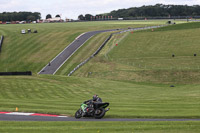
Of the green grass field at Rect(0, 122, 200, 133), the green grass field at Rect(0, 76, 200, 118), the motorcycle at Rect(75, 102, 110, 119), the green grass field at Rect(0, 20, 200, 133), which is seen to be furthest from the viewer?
Answer: the green grass field at Rect(0, 76, 200, 118)

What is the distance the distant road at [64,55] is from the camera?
7112cm

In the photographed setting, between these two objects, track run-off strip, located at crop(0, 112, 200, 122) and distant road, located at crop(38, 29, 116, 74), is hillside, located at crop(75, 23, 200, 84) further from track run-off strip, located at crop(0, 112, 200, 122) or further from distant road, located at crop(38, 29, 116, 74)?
track run-off strip, located at crop(0, 112, 200, 122)

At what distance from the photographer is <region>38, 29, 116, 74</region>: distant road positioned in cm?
7112

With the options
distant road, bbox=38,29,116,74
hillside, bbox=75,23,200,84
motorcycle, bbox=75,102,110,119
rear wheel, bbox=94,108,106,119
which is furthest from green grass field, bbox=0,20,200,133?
distant road, bbox=38,29,116,74

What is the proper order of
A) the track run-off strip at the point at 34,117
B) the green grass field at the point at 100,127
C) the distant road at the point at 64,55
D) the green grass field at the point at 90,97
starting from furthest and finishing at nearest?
the distant road at the point at 64,55
the green grass field at the point at 90,97
the track run-off strip at the point at 34,117
the green grass field at the point at 100,127

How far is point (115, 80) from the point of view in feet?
191

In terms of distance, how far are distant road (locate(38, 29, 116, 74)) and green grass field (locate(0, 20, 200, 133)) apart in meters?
1.64

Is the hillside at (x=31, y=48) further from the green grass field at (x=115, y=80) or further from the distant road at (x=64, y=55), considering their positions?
the distant road at (x=64, y=55)

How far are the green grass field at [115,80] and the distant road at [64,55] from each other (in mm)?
1644

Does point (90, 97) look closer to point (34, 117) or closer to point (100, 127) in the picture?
point (34, 117)

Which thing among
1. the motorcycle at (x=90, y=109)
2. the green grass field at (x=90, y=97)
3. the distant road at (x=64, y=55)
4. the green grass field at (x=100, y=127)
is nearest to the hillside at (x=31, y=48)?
the distant road at (x=64, y=55)

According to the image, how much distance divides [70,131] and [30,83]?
27.5 m

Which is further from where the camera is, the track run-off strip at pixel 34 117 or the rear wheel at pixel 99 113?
the rear wheel at pixel 99 113

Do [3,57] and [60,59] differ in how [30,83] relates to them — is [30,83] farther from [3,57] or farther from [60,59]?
[3,57]
